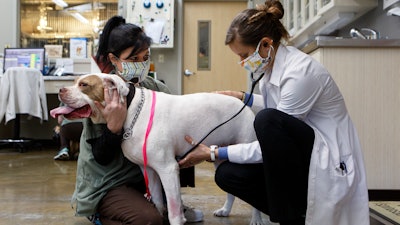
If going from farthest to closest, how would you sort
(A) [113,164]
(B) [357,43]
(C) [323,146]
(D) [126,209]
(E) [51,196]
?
(E) [51,196], (B) [357,43], (A) [113,164], (D) [126,209], (C) [323,146]

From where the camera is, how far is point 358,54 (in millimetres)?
2133

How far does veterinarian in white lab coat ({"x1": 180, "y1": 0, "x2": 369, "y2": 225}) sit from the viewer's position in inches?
51.6

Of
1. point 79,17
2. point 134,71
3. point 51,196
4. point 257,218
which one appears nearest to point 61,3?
point 79,17

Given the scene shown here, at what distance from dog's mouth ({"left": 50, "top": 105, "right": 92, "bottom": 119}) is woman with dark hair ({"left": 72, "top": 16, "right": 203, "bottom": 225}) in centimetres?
15

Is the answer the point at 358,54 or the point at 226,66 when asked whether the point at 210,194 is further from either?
the point at 226,66

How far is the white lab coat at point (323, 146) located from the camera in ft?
4.27

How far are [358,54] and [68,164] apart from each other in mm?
2850

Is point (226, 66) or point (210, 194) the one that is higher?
point (226, 66)

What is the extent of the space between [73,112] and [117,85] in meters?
0.18

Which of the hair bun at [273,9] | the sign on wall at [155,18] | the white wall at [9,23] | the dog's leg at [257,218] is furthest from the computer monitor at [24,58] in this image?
the hair bun at [273,9]

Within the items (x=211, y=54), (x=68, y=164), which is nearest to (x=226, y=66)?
(x=211, y=54)

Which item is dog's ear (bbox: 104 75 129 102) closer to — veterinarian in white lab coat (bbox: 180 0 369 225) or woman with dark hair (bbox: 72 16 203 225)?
woman with dark hair (bbox: 72 16 203 225)

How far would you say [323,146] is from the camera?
52.5 inches

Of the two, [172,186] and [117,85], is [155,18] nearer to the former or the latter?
[117,85]
